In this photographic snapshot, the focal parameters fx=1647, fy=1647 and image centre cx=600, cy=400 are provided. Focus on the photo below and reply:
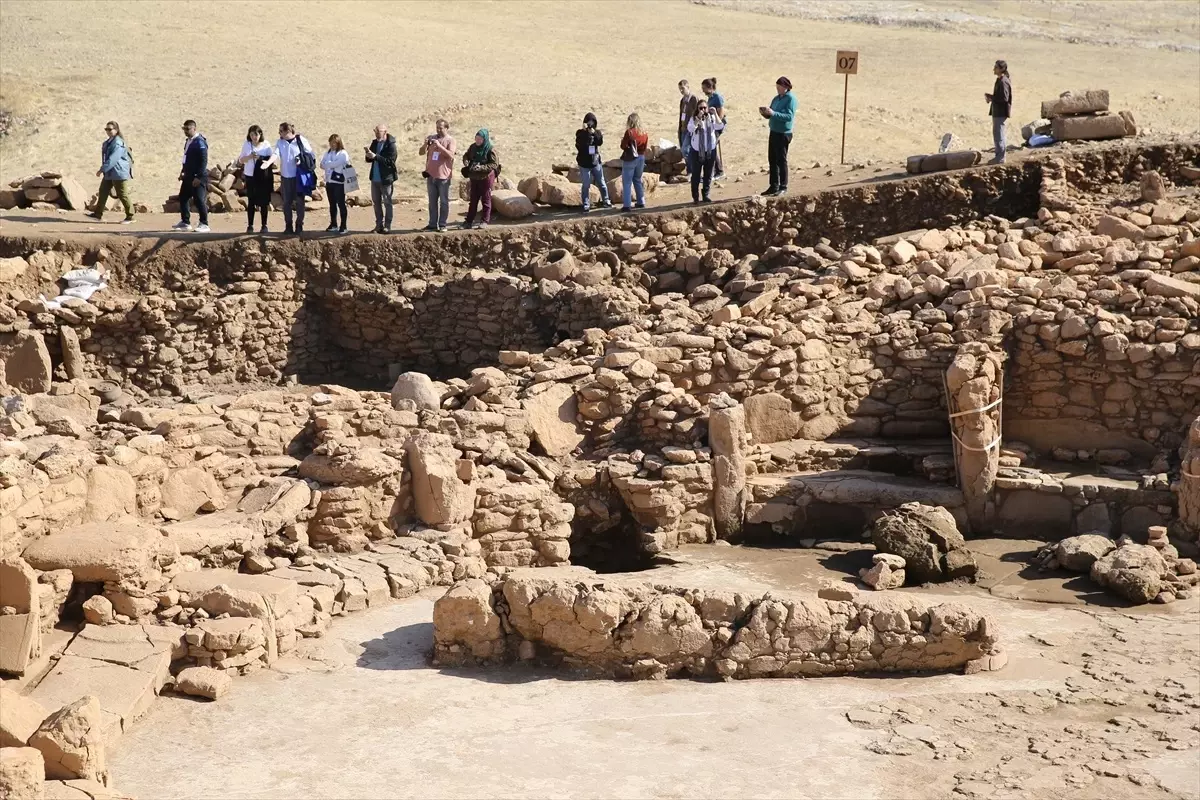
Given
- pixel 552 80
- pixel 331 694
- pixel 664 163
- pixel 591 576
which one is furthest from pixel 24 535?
pixel 552 80

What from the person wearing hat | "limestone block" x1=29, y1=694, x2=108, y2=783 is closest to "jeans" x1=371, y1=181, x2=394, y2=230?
the person wearing hat

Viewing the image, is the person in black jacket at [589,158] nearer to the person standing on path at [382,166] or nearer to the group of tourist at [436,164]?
the group of tourist at [436,164]

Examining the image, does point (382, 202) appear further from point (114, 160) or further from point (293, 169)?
point (114, 160)

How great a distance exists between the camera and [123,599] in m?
9.48

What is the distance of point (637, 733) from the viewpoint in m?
8.84

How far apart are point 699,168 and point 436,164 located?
2934 millimetres

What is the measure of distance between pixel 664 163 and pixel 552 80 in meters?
12.3

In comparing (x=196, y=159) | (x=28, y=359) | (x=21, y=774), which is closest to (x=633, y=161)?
(x=196, y=159)

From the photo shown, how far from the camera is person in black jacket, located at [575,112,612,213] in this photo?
17766 mm

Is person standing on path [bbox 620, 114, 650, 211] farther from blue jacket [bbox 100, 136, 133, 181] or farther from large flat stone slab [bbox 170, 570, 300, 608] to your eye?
large flat stone slab [bbox 170, 570, 300, 608]

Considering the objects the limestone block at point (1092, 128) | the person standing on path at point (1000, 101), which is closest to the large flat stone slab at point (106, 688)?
the person standing on path at point (1000, 101)

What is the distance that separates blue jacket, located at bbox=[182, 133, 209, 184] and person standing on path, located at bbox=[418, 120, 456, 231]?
2.33 metres

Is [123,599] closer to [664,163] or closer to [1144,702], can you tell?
[1144,702]

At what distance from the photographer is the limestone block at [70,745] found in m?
7.31
